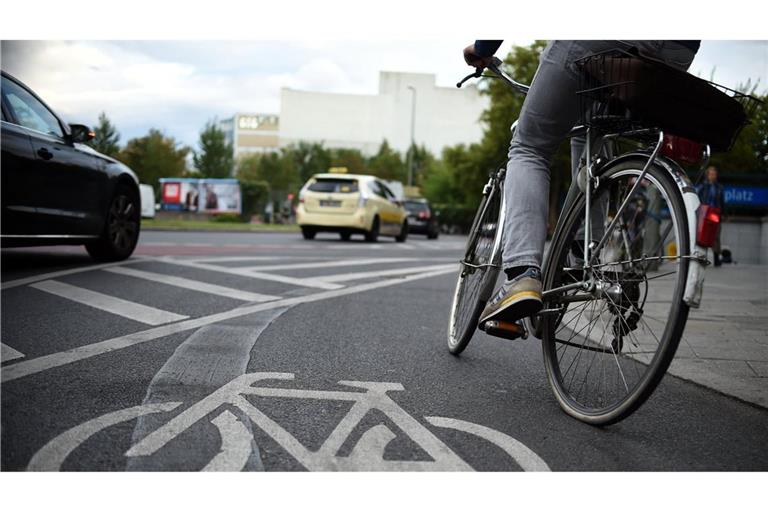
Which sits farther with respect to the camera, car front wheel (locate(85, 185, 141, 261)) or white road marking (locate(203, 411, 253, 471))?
car front wheel (locate(85, 185, 141, 261))

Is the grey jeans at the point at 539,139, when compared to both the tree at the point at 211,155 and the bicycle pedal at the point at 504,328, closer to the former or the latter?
the bicycle pedal at the point at 504,328

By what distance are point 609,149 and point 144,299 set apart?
11.3 feet

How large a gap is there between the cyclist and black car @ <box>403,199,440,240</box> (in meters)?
26.3

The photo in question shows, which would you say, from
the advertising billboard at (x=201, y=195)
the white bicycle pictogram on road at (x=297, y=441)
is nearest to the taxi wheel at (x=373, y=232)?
the white bicycle pictogram on road at (x=297, y=441)

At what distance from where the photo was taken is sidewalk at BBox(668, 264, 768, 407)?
3.44 m

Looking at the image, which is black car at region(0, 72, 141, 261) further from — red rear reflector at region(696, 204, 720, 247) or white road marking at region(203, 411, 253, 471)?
red rear reflector at region(696, 204, 720, 247)

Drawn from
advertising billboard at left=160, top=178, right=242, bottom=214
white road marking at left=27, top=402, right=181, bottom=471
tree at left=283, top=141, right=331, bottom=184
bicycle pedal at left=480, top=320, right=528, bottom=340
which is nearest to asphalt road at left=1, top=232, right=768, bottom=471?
white road marking at left=27, top=402, right=181, bottom=471

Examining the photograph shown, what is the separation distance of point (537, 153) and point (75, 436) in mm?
1976

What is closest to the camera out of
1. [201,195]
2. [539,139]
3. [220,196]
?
[539,139]

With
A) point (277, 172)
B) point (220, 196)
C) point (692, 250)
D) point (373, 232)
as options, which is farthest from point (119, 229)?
point (277, 172)

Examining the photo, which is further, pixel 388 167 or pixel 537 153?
pixel 388 167

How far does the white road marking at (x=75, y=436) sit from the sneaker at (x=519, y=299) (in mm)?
1206

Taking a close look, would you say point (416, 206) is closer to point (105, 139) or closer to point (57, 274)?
point (105, 139)

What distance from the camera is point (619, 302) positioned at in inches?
106
